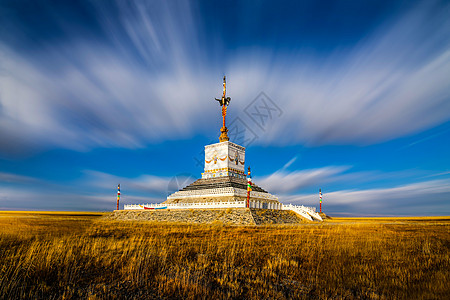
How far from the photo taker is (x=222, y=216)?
30406 millimetres

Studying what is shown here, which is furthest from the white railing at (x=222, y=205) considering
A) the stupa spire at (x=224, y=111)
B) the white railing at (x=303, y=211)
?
the stupa spire at (x=224, y=111)

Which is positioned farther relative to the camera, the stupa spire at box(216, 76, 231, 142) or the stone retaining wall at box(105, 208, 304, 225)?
the stupa spire at box(216, 76, 231, 142)

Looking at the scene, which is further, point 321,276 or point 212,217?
point 212,217

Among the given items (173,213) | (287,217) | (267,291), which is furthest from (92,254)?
(287,217)

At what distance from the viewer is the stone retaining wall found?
28703 millimetres

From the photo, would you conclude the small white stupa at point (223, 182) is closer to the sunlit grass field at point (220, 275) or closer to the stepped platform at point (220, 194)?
the stepped platform at point (220, 194)

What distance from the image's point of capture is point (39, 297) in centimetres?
540

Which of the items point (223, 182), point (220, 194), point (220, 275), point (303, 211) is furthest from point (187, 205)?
point (220, 275)

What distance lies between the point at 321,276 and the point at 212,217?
82.2 ft

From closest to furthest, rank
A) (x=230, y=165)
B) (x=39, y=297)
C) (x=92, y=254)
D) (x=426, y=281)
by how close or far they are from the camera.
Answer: (x=39, y=297)
(x=426, y=281)
(x=92, y=254)
(x=230, y=165)

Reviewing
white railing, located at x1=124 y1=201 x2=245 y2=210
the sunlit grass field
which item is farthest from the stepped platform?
the sunlit grass field

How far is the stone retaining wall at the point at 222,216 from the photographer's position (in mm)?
Result: 28703

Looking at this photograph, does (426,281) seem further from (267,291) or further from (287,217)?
(287,217)

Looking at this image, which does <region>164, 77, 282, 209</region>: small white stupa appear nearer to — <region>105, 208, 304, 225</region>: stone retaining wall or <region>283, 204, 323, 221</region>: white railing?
<region>283, 204, 323, 221</region>: white railing
